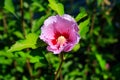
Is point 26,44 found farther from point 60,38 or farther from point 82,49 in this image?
point 82,49

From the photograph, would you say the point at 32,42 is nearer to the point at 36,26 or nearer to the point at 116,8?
the point at 36,26

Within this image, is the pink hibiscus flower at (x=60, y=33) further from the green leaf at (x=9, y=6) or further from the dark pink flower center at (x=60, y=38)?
the green leaf at (x=9, y=6)

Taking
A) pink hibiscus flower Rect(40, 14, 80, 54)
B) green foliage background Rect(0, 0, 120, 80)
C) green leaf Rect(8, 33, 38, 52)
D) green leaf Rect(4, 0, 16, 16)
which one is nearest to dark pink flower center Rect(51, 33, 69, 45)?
pink hibiscus flower Rect(40, 14, 80, 54)

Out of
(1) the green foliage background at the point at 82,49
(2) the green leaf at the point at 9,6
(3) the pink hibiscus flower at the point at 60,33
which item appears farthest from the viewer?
(1) the green foliage background at the point at 82,49

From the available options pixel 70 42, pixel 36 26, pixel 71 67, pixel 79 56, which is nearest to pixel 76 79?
pixel 71 67

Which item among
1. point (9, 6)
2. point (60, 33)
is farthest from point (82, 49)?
point (60, 33)

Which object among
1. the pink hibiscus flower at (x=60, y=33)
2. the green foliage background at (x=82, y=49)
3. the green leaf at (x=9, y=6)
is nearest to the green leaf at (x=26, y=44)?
the pink hibiscus flower at (x=60, y=33)
